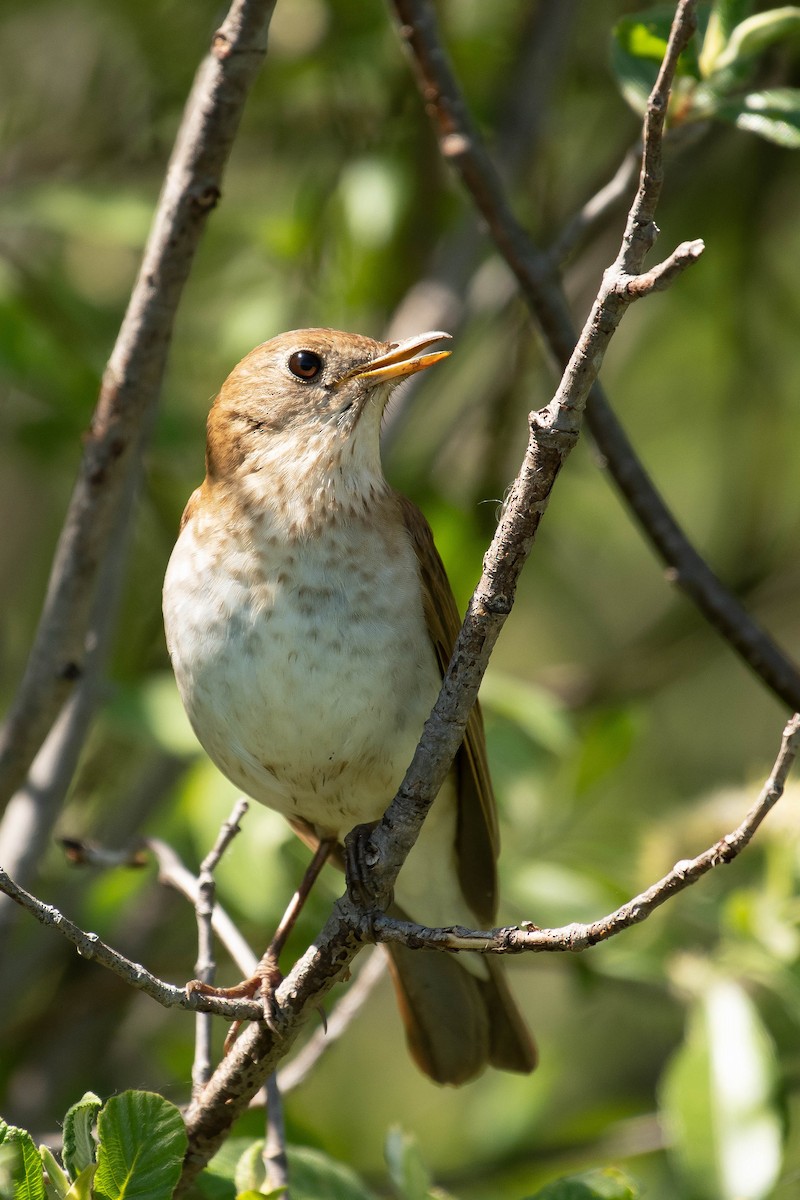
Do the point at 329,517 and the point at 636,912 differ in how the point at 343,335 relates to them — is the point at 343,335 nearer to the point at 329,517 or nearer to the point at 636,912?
the point at 329,517

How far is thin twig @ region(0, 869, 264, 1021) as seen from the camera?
232 centimetres

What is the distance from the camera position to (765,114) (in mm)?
3424

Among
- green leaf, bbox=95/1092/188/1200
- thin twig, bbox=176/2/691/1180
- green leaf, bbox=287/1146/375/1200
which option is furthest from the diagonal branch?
green leaf, bbox=95/1092/188/1200

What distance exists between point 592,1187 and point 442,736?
3.44ft

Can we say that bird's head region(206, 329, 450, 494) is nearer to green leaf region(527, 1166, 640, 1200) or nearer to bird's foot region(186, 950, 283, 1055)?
bird's foot region(186, 950, 283, 1055)

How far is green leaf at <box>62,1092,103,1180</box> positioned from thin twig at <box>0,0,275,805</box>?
128 centimetres

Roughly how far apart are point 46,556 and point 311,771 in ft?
9.51

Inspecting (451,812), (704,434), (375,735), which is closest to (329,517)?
(375,735)

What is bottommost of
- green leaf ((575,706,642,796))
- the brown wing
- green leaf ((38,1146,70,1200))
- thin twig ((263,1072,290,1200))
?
green leaf ((38,1146,70,1200))

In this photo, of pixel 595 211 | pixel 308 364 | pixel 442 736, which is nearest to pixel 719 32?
pixel 595 211

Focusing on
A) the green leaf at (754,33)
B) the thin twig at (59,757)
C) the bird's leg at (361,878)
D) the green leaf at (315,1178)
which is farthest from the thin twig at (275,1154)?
the green leaf at (754,33)

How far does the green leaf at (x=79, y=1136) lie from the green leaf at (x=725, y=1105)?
5.77ft

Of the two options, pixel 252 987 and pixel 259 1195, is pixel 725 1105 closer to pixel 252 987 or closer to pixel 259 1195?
pixel 252 987

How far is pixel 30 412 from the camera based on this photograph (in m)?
6.15
